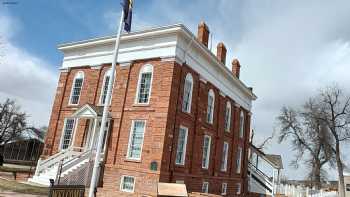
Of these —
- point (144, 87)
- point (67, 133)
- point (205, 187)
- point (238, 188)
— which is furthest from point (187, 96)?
point (238, 188)

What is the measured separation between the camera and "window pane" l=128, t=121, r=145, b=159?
2064 centimetres

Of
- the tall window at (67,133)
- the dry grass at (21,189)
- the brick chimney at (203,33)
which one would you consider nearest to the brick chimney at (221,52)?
the brick chimney at (203,33)

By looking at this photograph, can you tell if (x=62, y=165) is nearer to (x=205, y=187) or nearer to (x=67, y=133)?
(x=67, y=133)

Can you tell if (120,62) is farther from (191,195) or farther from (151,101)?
(191,195)

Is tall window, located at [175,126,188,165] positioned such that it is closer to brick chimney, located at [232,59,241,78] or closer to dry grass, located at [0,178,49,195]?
dry grass, located at [0,178,49,195]

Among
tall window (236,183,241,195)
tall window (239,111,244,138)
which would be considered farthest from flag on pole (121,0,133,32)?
Answer: tall window (236,183,241,195)

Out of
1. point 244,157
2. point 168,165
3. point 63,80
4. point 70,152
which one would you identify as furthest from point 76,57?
point 244,157

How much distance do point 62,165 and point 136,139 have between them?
14.9ft

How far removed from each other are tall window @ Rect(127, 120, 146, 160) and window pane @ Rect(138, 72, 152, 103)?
5.04 ft

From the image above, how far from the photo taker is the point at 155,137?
19859mm

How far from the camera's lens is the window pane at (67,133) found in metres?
24.2

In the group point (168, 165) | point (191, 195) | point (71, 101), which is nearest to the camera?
point (191, 195)

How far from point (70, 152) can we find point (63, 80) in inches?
262

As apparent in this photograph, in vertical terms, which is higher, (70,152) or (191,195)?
(70,152)
